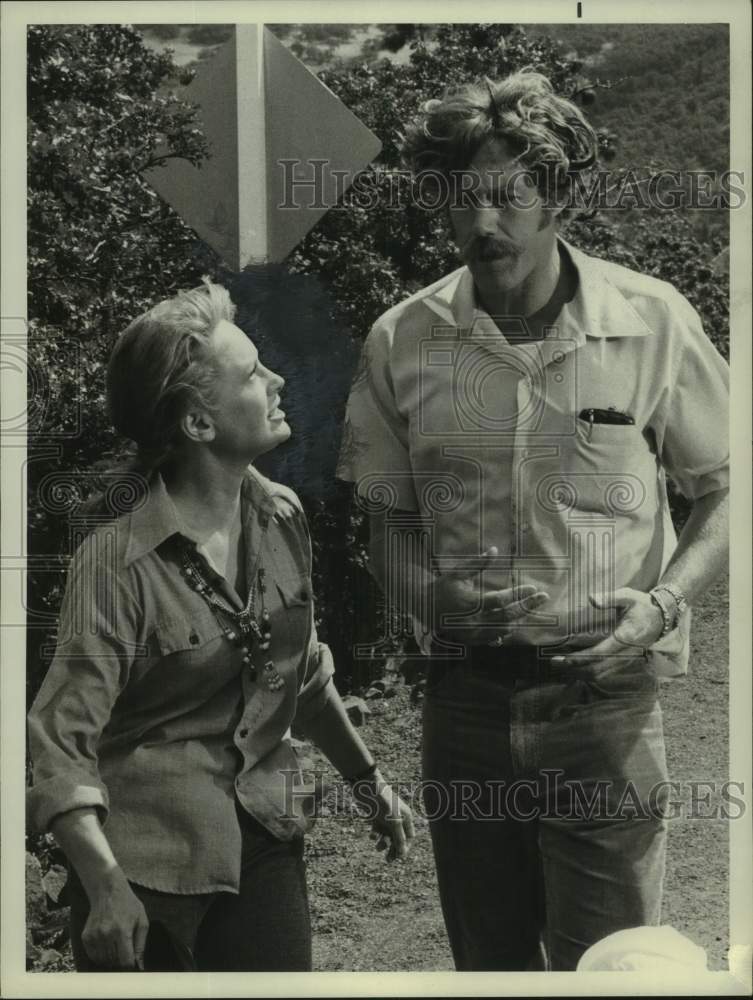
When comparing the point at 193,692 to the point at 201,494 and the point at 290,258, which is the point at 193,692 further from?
the point at 290,258

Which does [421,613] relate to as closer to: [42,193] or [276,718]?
[276,718]

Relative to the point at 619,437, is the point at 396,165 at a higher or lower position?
higher

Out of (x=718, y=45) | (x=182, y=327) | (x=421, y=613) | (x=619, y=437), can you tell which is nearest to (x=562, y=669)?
(x=421, y=613)

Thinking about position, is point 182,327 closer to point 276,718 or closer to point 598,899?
point 276,718

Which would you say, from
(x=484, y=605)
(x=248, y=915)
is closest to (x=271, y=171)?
(x=484, y=605)

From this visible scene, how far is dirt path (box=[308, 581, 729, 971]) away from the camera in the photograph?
4066 mm

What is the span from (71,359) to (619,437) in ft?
5.37

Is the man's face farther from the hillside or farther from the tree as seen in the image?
the tree

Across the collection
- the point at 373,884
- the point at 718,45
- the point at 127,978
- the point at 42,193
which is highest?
the point at 718,45

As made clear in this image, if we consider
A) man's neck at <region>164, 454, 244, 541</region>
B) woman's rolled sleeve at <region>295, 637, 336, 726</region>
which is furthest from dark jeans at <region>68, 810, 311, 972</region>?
Result: man's neck at <region>164, 454, 244, 541</region>

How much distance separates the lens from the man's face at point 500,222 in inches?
157

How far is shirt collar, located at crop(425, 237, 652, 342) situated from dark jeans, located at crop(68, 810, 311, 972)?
1.60 metres

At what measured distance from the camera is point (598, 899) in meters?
3.99

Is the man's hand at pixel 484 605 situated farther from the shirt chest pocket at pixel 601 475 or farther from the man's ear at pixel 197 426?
the man's ear at pixel 197 426
